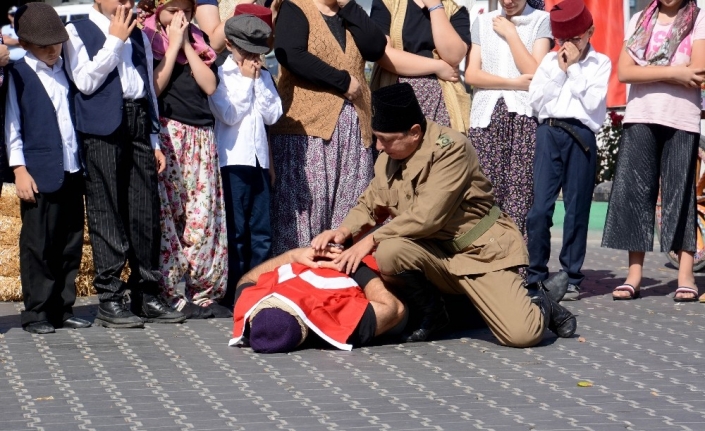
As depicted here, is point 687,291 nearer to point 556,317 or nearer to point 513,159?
point 513,159

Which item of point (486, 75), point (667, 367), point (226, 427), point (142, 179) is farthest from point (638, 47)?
point (226, 427)

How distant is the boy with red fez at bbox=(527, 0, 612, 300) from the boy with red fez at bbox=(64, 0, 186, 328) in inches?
97.7

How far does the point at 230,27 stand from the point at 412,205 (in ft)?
5.78

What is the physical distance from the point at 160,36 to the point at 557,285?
3009mm

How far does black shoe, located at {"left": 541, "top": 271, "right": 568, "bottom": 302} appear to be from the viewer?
8.16 metres

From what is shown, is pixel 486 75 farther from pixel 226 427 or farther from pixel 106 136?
pixel 226 427

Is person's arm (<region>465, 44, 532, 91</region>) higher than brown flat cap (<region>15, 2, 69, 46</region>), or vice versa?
brown flat cap (<region>15, 2, 69, 46</region>)

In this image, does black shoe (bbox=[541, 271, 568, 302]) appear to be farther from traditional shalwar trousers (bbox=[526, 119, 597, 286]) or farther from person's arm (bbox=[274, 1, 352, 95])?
person's arm (bbox=[274, 1, 352, 95])

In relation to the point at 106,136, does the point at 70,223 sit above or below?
below

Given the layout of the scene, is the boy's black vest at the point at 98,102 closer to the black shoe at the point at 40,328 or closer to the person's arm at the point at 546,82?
the black shoe at the point at 40,328

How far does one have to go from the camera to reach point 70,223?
7066mm

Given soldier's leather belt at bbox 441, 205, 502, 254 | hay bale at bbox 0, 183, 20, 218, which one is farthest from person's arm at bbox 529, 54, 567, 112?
hay bale at bbox 0, 183, 20, 218

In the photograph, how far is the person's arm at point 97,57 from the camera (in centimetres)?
681

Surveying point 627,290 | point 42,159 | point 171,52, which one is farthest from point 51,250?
point 627,290
